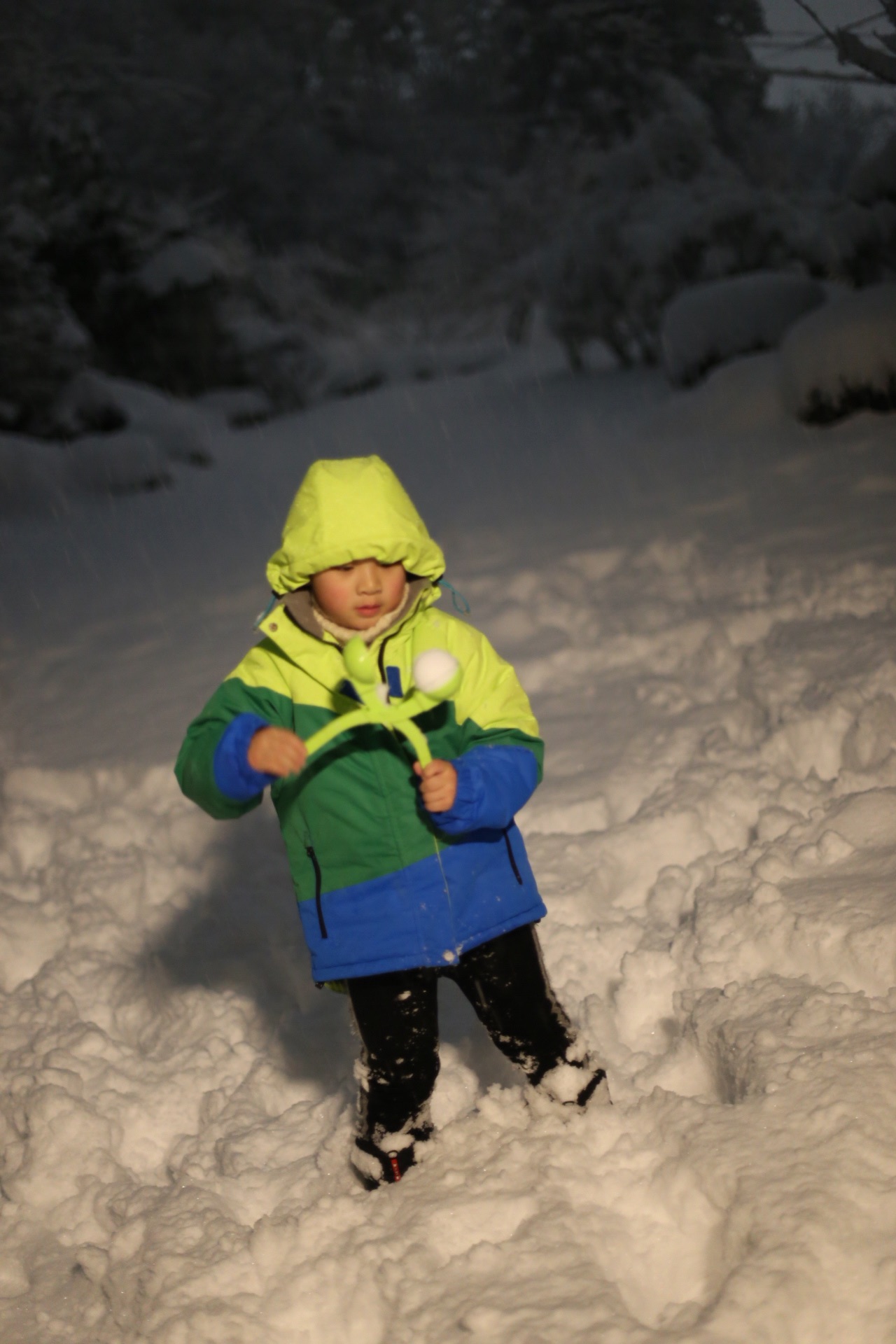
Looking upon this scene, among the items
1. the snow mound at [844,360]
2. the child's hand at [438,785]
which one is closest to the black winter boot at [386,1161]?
the child's hand at [438,785]

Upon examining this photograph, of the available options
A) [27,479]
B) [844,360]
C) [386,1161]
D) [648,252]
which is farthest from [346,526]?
[648,252]

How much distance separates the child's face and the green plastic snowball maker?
7 centimetres

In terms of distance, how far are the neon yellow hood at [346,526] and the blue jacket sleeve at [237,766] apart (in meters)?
0.26

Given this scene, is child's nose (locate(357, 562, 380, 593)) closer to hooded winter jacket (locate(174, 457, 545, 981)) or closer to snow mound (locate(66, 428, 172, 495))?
hooded winter jacket (locate(174, 457, 545, 981))

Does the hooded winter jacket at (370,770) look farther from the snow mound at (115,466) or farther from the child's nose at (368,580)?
the snow mound at (115,466)

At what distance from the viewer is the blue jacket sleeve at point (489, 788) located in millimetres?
1768

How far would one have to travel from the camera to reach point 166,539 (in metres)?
8.95

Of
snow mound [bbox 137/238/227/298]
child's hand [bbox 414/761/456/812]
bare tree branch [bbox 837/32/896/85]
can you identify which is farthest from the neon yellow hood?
snow mound [bbox 137/238/227/298]

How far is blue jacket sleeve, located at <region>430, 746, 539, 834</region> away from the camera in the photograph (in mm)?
1768

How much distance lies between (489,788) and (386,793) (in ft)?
0.60

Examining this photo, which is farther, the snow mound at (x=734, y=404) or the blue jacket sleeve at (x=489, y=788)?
the snow mound at (x=734, y=404)

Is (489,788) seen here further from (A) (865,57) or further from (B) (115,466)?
(B) (115,466)

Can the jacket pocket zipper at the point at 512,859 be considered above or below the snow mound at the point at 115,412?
above

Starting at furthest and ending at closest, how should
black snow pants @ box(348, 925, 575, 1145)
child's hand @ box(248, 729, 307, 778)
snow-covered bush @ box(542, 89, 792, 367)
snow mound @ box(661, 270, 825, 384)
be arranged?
1. snow-covered bush @ box(542, 89, 792, 367)
2. snow mound @ box(661, 270, 825, 384)
3. black snow pants @ box(348, 925, 575, 1145)
4. child's hand @ box(248, 729, 307, 778)
